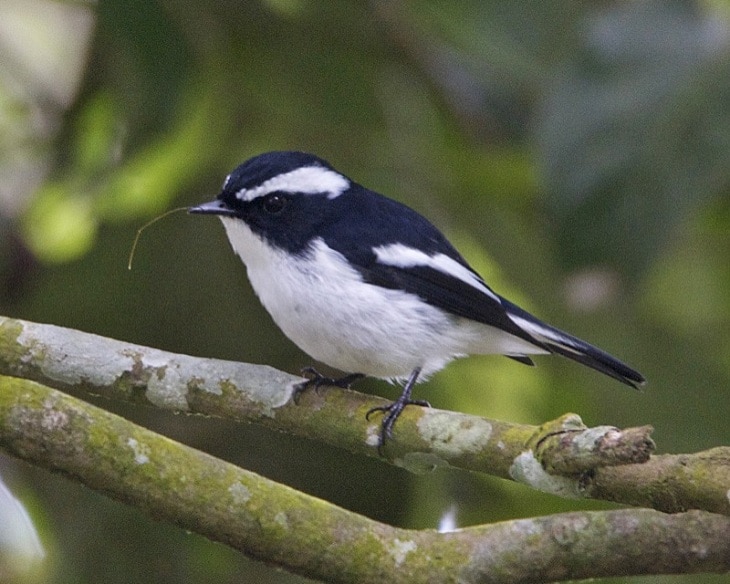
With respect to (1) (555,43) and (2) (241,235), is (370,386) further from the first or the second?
(1) (555,43)

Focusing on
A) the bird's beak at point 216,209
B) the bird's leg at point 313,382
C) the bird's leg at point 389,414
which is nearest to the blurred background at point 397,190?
the bird's leg at point 313,382

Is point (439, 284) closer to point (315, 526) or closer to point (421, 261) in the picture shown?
point (421, 261)

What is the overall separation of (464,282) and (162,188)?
1.29 m

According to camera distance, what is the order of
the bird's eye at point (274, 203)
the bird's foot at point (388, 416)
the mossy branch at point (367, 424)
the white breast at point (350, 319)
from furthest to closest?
the bird's eye at point (274, 203) < the white breast at point (350, 319) < the bird's foot at point (388, 416) < the mossy branch at point (367, 424)

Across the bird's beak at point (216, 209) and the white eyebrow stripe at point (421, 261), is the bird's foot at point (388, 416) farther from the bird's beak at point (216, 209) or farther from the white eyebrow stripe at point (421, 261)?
the bird's beak at point (216, 209)

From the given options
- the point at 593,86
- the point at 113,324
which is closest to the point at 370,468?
the point at 113,324

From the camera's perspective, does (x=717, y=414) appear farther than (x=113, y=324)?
No

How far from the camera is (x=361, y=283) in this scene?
128 inches

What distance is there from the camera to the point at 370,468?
12.5ft

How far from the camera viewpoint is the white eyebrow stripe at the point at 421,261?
3344 millimetres

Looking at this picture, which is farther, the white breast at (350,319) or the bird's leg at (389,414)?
the white breast at (350,319)

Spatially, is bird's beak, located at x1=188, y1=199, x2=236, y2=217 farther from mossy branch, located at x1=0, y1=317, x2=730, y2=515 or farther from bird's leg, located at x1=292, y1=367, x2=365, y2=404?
mossy branch, located at x1=0, y1=317, x2=730, y2=515

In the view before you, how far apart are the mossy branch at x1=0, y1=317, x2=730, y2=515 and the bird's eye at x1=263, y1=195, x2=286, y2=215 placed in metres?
0.78

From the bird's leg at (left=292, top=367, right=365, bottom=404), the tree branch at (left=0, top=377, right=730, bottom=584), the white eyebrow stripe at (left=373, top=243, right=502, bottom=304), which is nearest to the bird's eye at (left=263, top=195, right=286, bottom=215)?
the white eyebrow stripe at (left=373, top=243, right=502, bottom=304)
